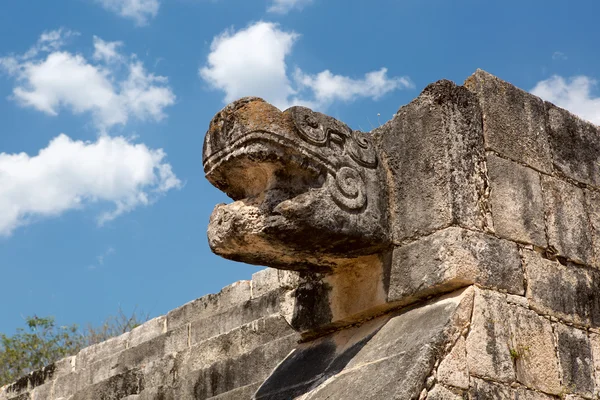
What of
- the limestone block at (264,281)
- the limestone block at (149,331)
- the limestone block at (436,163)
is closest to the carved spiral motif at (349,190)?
the limestone block at (436,163)

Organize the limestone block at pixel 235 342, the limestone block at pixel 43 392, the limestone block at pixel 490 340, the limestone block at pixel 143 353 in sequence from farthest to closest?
1. the limestone block at pixel 43 392
2. the limestone block at pixel 143 353
3. the limestone block at pixel 235 342
4. the limestone block at pixel 490 340

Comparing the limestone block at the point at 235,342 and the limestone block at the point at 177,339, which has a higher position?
the limestone block at the point at 177,339

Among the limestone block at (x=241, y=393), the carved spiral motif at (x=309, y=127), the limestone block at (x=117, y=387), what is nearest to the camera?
the carved spiral motif at (x=309, y=127)

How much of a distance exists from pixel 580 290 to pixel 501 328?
729mm

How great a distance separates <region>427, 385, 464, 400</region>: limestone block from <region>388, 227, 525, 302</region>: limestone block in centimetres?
57

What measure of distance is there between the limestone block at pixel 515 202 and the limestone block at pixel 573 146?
352 millimetres

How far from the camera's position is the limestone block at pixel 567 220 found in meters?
5.09

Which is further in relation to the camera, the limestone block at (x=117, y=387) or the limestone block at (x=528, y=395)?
the limestone block at (x=117, y=387)

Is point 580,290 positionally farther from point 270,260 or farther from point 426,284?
point 270,260

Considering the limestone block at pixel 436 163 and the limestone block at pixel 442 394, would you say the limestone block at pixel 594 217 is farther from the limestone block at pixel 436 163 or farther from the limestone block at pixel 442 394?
the limestone block at pixel 442 394

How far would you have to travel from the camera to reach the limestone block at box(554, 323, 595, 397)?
15.4ft

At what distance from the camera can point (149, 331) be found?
30.8 ft

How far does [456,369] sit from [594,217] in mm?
1592

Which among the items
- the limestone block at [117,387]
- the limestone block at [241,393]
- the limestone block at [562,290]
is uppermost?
the limestone block at [117,387]
